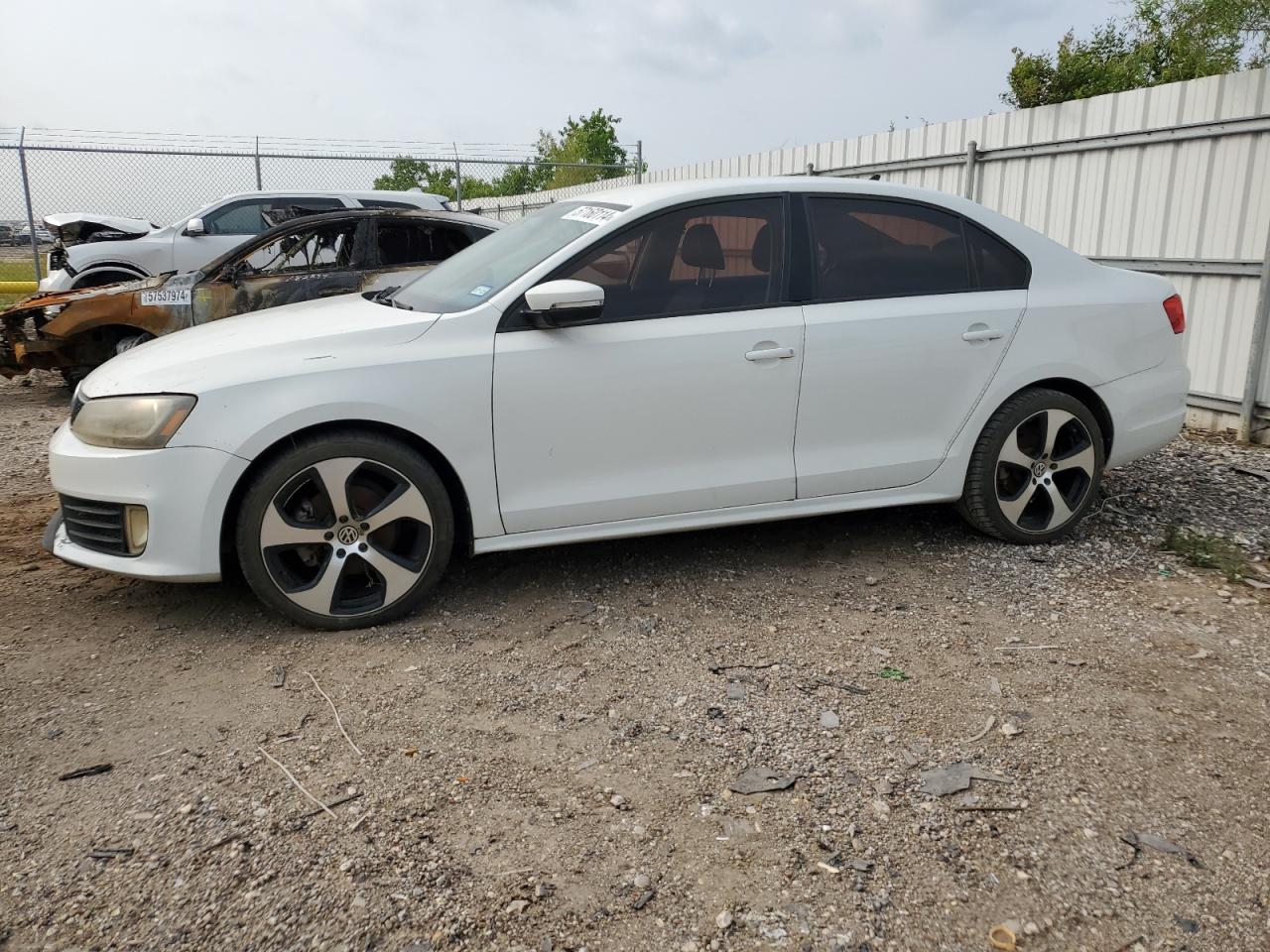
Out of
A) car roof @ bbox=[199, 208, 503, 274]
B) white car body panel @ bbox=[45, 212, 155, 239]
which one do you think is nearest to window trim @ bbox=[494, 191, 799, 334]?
car roof @ bbox=[199, 208, 503, 274]

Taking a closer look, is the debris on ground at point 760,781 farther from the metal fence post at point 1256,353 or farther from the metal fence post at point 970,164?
the metal fence post at point 970,164

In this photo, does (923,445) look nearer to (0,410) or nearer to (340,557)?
(340,557)

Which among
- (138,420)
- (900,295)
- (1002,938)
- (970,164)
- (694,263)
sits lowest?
(1002,938)

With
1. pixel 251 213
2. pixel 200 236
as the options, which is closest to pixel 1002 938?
pixel 251 213

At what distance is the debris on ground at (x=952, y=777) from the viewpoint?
2771 millimetres

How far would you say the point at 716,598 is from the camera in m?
4.09

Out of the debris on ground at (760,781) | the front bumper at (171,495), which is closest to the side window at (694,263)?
the front bumper at (171,495)

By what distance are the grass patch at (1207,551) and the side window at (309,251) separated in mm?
6109

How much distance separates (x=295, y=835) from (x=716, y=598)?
200 centimetres

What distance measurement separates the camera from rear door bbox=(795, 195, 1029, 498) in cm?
417

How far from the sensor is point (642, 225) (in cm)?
401

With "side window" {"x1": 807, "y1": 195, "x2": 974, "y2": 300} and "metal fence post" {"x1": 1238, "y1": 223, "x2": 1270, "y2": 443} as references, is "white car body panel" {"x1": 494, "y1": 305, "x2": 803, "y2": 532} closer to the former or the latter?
"side window" {"x1": 807, "y1": 195, "x2": 974, "y2": 300}

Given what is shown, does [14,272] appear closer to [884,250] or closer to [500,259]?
[500,259]

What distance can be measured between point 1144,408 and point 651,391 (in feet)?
8.17
